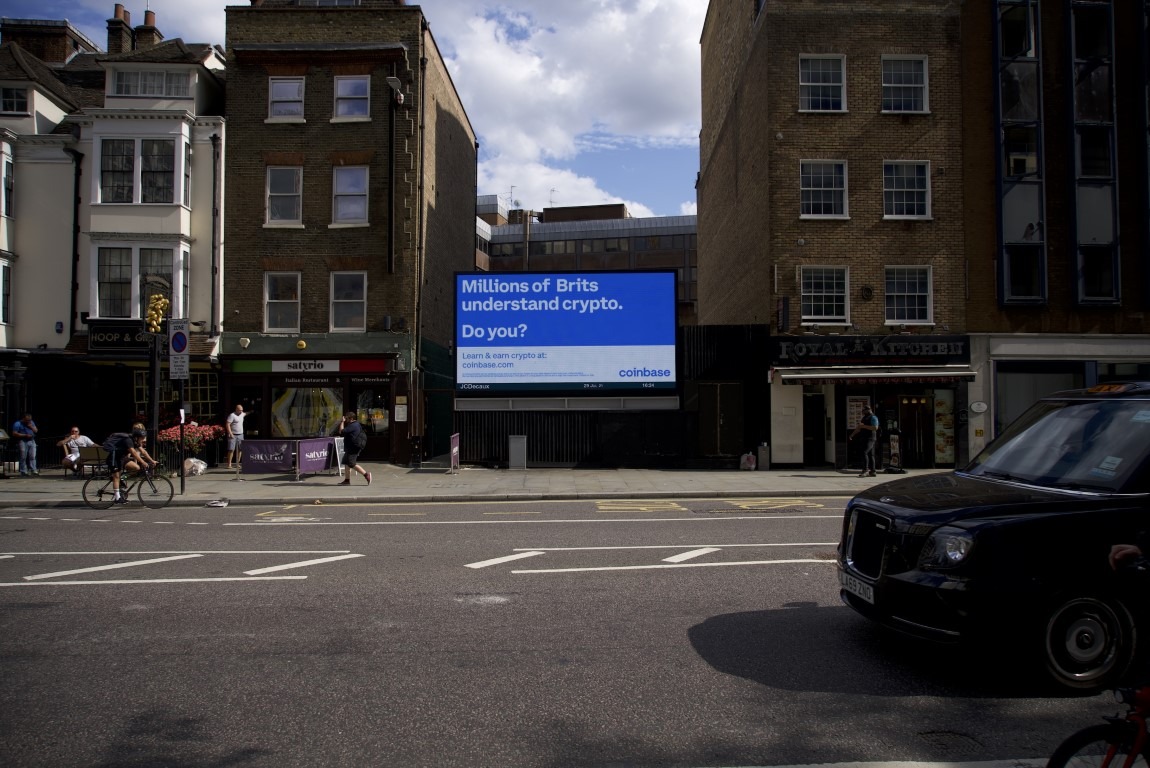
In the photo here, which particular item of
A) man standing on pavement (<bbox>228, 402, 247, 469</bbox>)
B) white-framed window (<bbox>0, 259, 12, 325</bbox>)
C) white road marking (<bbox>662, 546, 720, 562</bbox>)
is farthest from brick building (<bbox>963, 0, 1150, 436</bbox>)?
white-framed window (<bbox>0, 259, 12, 325</bbox>)

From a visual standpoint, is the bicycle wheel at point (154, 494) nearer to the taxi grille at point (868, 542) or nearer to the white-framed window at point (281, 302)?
the white-framed window at point (281, 302)

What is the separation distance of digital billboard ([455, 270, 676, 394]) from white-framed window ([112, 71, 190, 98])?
422 inches

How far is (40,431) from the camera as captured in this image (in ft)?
76.3

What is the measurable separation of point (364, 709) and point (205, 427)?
19.4 metres

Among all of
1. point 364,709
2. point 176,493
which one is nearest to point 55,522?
point 176,493

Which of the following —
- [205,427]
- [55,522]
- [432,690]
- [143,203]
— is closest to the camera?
[432,690]

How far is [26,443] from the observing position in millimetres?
20609

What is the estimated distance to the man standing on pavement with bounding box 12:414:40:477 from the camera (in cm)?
2042

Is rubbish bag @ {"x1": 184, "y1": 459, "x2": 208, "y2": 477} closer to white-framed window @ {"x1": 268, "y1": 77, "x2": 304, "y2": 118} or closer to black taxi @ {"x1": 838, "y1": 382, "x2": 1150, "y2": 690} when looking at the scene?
white-framed window @ {"x1": 268, "y1": 77, "x2": 304, "y2": 118}

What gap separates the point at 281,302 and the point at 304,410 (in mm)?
3442

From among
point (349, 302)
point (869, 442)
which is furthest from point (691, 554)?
point (349, 302)

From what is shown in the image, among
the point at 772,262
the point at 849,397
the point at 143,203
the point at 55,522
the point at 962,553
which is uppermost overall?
the point at 143,203

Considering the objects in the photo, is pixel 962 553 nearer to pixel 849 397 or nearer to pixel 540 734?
pixel 540 734

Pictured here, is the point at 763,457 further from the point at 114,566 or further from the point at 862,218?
the point at 114,566
